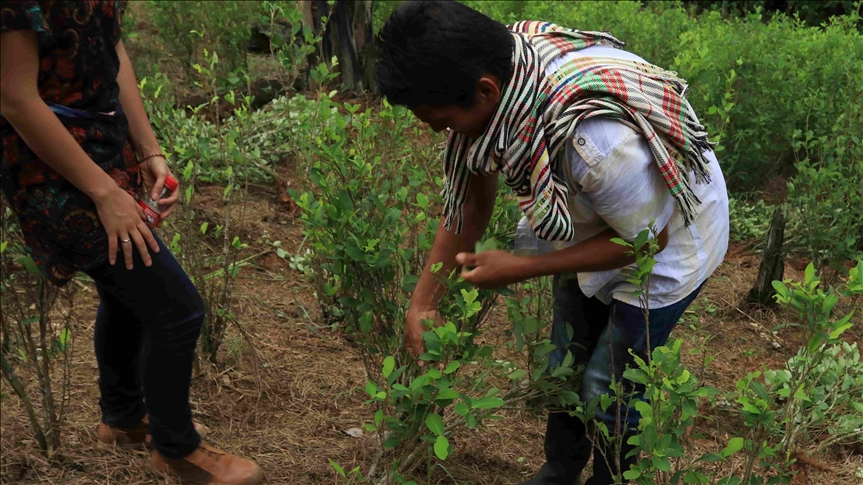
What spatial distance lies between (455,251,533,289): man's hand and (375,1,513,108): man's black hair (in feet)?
1.32

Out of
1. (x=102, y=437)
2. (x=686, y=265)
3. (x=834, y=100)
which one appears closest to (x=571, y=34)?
(x=686, y=265)

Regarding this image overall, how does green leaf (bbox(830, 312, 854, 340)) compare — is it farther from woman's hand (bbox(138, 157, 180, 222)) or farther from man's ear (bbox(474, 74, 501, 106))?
woman's hand (bbox(138, 157, 180, 222))

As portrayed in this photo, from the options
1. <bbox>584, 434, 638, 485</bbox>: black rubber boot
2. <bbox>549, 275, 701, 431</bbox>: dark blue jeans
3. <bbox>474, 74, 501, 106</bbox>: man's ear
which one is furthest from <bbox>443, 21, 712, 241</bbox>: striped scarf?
<bbox>584, 434, 638, 485</bbox>: black rubber boot

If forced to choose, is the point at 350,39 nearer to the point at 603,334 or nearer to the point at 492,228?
the point at 492,228

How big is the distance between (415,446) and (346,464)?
1.42 feet

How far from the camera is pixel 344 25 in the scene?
630 cm

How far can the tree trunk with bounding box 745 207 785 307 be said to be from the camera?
3.88 metres

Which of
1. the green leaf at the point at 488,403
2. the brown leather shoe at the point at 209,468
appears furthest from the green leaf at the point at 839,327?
the brown leather shoe at the point at 209,468

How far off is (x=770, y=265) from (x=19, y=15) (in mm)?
3500

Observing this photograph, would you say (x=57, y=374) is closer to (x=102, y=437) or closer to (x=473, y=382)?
(x=102, y=437)

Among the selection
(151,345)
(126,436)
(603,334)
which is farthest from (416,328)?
(126,436)

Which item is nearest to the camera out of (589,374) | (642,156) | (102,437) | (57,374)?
(642,156)

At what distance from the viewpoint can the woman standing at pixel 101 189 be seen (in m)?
1.77

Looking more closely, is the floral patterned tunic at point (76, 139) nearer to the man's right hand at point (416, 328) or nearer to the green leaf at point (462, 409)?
the man's right hand at point (416, 328)
